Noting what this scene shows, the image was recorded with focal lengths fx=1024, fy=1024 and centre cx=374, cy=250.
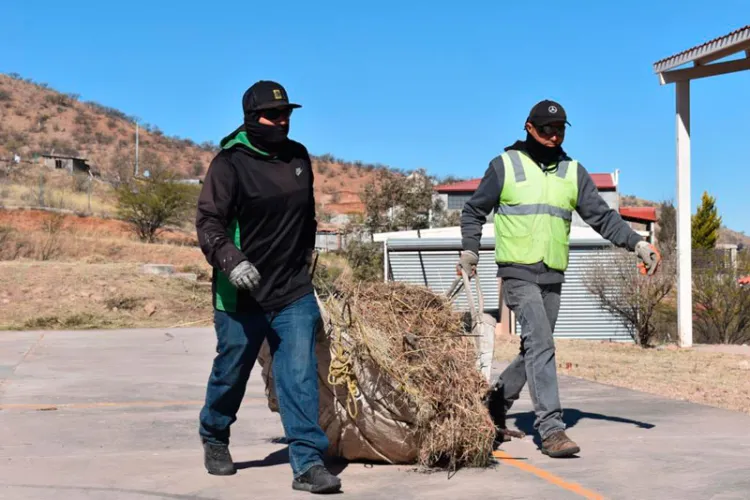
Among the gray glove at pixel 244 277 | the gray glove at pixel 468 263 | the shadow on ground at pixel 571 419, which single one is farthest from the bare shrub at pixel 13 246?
the gray glove at pixel 244 277

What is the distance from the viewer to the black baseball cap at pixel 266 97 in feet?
18.0

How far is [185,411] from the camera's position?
27.4ft

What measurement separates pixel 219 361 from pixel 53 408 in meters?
3.33

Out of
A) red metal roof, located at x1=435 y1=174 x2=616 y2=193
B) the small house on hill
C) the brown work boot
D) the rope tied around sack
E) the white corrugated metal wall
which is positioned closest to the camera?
the rope tied around sack

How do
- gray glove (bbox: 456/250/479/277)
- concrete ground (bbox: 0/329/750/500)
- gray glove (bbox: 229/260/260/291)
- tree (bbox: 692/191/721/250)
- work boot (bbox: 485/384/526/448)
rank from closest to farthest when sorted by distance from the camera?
gray glove (bbox: 229/260/260/291) < concrete ground (bbox: 0/329/750/500) < gray glove (bbox: 456/250/479/277) < work boot (bbox: 485/384/526/448) < tree (bbox: 692/191/721/250)

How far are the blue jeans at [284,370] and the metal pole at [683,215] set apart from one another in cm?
1209

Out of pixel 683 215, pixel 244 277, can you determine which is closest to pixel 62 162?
pixel 683 215

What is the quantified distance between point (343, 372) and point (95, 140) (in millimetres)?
78381

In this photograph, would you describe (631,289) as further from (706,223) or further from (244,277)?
(706,223)

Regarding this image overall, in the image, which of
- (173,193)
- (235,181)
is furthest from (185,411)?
(173,193)

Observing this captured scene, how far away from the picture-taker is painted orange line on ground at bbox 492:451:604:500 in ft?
17.2

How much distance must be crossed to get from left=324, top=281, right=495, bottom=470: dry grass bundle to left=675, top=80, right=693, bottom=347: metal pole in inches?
441

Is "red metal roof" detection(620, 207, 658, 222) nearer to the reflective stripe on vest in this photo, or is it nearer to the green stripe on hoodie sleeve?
the reflective stripe on vest

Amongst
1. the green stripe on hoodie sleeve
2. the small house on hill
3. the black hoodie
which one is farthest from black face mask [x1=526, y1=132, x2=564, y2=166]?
the small house on hill
